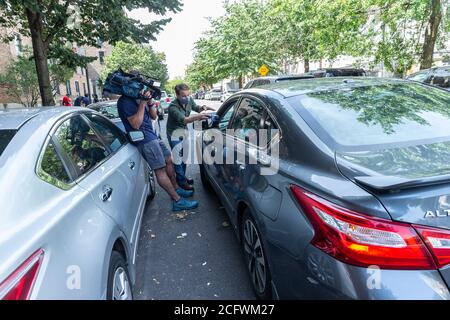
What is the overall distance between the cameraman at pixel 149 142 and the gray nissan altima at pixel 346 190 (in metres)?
1.44

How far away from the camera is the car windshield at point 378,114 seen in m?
2.11

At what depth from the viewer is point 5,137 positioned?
2.01 meters

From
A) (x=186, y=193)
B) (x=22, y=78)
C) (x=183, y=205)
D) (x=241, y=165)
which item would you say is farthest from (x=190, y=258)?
(x=22, y=78)

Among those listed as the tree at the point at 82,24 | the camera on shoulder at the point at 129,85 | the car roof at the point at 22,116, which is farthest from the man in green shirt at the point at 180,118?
the tree at the point at 82,24

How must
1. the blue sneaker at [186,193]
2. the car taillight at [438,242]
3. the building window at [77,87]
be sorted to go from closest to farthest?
1. the car taillight at [438,242]
2. the blue sneaker at [186,193]
3. the building window at [77,87]

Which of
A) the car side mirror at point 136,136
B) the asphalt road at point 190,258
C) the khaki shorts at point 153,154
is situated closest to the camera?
the asphalt road at point 190,258

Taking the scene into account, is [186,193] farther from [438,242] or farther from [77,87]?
[77,87]

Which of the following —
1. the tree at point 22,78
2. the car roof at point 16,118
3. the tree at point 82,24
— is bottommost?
the car roof at point 16,118

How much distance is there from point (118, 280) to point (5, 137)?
1098mm

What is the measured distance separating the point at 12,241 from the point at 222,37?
1091 inches

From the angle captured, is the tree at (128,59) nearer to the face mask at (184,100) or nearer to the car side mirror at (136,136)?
the face mask at (184,100)

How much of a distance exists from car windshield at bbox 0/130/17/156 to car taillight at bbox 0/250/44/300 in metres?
0.79

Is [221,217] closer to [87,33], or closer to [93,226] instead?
[93,226]

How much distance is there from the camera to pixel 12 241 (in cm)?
137
